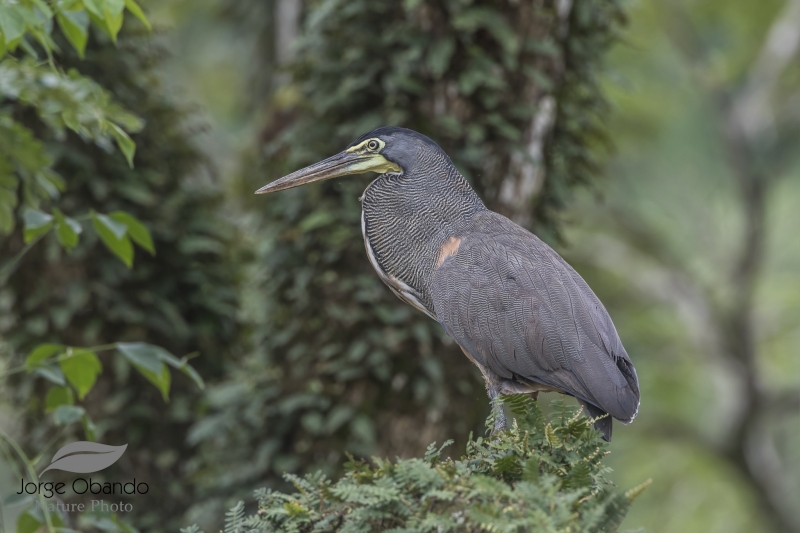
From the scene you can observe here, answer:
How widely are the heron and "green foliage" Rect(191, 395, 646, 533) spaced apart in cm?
74

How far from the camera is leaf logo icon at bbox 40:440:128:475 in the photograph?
349 cm

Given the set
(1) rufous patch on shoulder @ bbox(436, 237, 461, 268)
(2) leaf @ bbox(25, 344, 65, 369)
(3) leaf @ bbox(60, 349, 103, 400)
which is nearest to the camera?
(2) leaf @ bbox(25, 344, 65, 369)

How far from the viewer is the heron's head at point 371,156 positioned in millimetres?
4191

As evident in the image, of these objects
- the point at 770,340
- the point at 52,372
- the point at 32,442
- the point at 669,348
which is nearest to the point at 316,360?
the point at 32,442

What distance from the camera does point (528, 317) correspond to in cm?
393

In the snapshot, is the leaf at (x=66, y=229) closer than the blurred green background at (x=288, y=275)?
Yes

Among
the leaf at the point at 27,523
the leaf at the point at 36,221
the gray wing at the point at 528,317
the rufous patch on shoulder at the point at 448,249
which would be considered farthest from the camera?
the rufous patch on shoulder at the point at 448,249

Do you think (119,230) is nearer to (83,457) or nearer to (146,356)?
(146,356)

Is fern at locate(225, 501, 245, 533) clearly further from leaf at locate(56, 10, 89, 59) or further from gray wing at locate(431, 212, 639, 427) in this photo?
leaf at locate(56, 10, 89, 59)

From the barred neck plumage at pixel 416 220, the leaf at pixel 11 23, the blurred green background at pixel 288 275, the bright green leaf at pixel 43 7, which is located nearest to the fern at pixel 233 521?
the barred neck plumage at pixel 416 220

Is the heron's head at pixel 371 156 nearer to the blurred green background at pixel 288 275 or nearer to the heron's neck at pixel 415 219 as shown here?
the heron's neck at pixel 415 219

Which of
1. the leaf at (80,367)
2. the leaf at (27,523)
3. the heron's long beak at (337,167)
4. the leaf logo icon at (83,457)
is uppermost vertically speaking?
the heron's long beak at (337,167)

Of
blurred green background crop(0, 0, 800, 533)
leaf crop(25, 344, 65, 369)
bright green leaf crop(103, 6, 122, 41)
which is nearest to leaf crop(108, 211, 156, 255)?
leaf crop(25, 344, 65, 369)

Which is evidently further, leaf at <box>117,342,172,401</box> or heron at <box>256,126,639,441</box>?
heron at <box>256,126,639,441</box>
